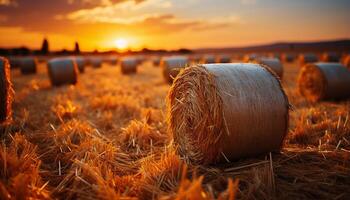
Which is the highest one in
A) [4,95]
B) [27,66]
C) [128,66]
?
[27,66]

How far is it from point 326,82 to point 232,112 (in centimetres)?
642

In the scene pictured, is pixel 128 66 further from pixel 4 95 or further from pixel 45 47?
pixel 45 47

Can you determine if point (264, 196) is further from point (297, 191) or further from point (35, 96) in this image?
point (35, 96)

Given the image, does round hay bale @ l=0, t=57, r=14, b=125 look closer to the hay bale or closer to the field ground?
the field ground

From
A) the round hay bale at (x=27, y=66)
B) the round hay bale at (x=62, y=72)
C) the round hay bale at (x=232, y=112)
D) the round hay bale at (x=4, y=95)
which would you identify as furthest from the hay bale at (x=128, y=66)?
the round hay bale at (x=232, y=112)

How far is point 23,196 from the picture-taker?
3.04 m

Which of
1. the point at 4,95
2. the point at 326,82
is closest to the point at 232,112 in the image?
the point at 4,95

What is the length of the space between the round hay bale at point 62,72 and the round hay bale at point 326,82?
1047 cm

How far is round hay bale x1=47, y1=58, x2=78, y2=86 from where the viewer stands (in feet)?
47.0

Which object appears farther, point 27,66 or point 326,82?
point 27,66

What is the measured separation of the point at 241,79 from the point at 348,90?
6.55m

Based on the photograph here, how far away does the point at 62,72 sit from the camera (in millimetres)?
14484

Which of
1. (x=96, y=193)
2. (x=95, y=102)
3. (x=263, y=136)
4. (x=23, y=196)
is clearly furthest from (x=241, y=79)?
(x=95, y=102)

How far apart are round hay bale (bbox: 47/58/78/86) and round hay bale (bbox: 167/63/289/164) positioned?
11.3 m
